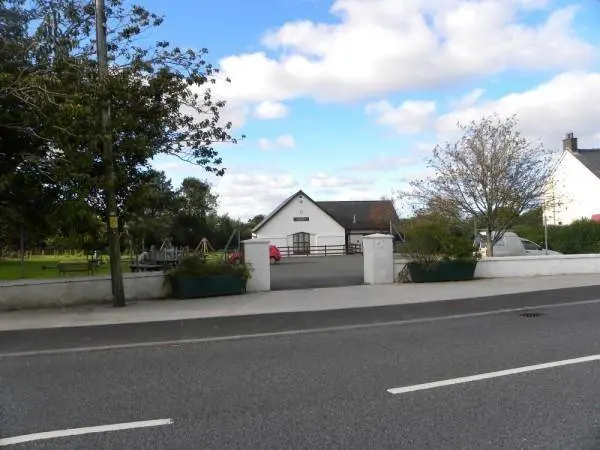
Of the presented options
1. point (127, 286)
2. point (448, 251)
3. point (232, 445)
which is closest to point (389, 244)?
point (448, 251)

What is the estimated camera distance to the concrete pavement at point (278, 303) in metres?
11.9

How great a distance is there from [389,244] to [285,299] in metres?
4.41

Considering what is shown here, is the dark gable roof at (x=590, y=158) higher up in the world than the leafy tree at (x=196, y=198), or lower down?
higher up

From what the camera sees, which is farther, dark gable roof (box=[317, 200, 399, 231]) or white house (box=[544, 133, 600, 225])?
dark gable roof (box=[317, 200, 399, 231])

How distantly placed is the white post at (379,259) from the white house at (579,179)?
3060 centimetres

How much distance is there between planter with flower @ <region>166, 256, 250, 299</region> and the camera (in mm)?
14914

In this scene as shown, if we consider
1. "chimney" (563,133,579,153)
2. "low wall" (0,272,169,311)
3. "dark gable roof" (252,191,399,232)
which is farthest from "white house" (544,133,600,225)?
"low wall" (0,272,169,311)

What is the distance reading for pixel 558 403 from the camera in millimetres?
5387

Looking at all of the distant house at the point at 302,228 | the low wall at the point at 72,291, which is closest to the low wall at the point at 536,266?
the low wall at the point at 72,291

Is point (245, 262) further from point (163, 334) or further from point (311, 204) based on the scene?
point (311, 204)

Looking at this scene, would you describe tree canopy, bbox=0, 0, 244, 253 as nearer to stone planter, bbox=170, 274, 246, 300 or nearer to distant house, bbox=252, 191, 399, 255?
stone planter, bbox=170, 274, 246, 300

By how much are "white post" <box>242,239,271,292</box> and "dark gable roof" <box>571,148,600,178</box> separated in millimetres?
37022

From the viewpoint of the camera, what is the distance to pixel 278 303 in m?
13.8

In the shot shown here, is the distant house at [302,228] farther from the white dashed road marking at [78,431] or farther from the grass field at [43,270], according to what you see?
the white dashed road marking at [78,431]
